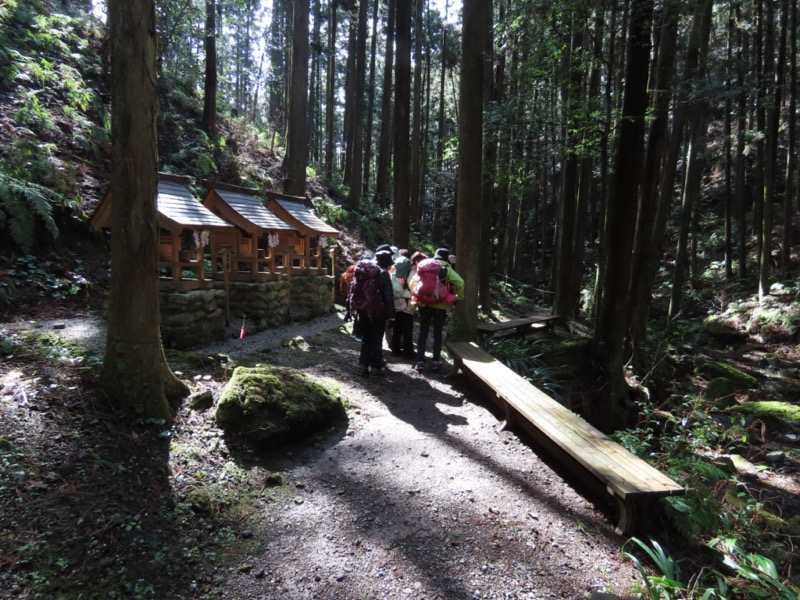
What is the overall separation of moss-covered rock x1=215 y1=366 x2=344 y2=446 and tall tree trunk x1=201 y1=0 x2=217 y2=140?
15.7m

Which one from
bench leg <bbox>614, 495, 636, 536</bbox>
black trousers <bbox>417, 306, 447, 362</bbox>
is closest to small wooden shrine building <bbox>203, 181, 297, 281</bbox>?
black trousers <bbox>417, 306, 447, 362</bbox>

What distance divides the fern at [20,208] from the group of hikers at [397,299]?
5.70 m

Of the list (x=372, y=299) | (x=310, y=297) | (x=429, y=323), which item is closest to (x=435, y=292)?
(x=429, y=323)

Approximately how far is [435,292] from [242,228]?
483 centimetres

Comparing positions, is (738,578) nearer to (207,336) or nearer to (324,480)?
(324,480)

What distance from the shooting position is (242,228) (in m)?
9.73

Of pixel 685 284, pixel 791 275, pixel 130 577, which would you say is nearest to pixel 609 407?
pixel 130 577

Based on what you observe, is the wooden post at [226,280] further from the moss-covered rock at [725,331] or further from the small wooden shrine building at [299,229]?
the moss-covered rock at [725,331]

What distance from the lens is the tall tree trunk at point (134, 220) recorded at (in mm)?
3975

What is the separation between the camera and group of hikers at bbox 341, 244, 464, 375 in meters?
6.53

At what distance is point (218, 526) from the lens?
3.34m

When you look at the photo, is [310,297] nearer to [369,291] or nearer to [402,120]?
[402,120]

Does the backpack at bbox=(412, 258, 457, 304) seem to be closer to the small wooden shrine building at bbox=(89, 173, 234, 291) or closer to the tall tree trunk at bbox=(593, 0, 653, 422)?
the tall tree trunk at bbox=(593, 0, 653, 422)

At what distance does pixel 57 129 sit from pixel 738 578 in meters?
14.1
